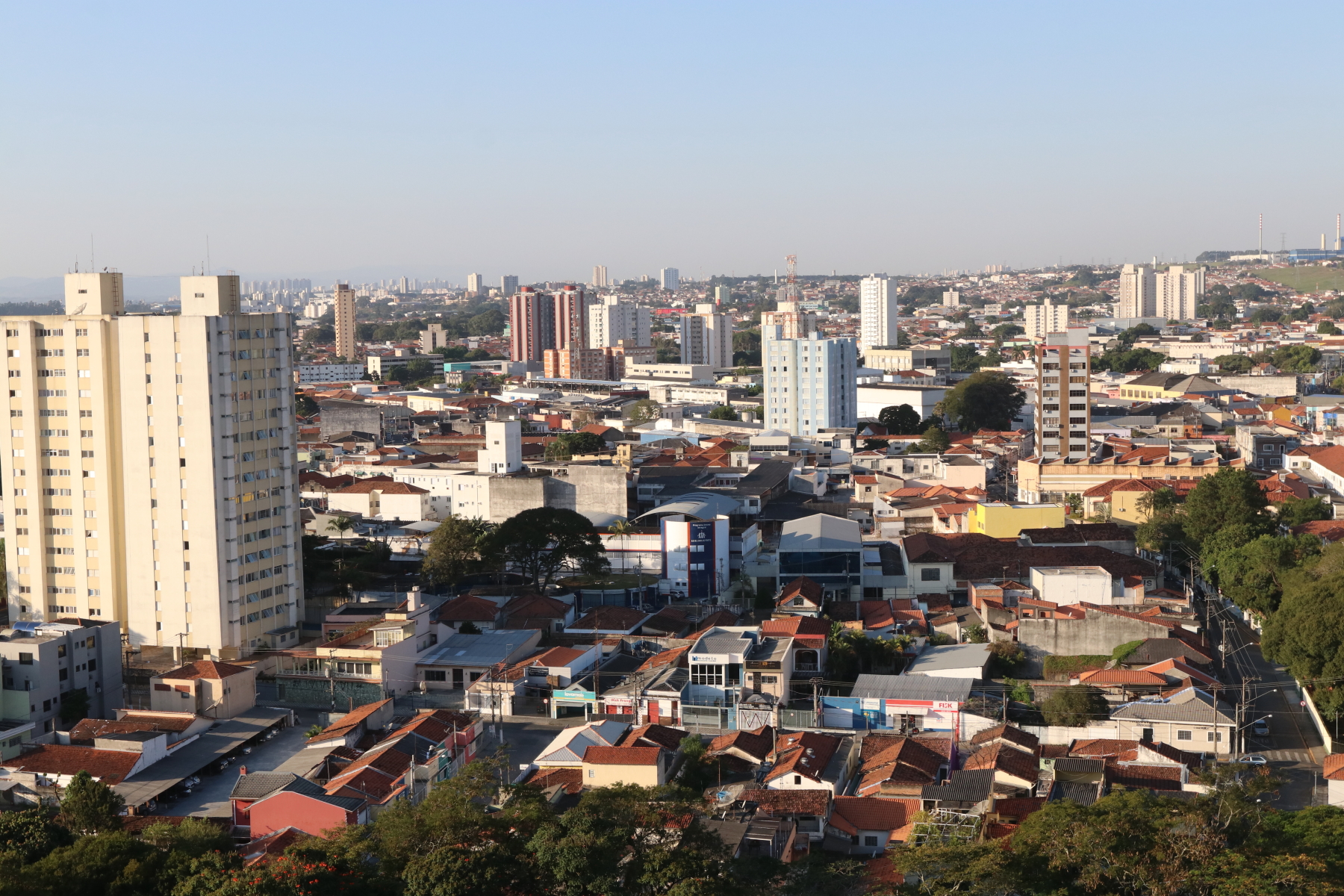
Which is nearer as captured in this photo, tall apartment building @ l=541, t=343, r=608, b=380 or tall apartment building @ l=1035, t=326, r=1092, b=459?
tall apartment building @ l=1035, t=326, r=1092, b=459

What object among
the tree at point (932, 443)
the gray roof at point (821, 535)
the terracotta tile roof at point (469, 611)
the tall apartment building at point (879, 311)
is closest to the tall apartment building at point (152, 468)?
the terracotta tile roof at point (469, 611)

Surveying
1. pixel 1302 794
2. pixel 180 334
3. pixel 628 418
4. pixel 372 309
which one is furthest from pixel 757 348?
pixel 372 309

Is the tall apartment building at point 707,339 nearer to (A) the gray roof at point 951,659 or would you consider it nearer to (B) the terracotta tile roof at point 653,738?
(A) the gray roof at point 951,659

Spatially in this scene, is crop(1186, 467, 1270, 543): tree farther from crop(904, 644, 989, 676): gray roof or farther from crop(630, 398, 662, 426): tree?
crop(630, 398, 662, 426): tree

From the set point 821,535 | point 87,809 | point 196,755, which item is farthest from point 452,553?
point 87,809

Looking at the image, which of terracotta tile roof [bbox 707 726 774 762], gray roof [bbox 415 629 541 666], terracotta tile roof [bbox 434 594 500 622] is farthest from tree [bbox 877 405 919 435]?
terracotta tile roof [bbox 707 726 774 762]

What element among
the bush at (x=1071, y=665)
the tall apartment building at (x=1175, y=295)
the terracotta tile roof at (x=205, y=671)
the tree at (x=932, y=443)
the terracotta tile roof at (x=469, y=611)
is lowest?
the bush at (x=1071, y=665)
